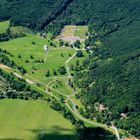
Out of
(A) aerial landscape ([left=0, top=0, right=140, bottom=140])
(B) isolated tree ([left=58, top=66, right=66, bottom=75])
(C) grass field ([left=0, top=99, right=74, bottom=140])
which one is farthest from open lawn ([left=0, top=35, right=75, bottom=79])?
(C) grass field ([left=0, top=99, right=74, bottom=140])

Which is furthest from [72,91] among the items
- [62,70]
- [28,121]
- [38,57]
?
[38,57]

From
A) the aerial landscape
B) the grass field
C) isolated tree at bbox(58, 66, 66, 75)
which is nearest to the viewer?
the grass field

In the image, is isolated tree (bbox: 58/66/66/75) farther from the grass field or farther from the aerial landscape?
the grass field

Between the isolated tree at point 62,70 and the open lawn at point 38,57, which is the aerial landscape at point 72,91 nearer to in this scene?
the open lawn at point 38,57

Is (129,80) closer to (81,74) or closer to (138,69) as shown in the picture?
(138,69)

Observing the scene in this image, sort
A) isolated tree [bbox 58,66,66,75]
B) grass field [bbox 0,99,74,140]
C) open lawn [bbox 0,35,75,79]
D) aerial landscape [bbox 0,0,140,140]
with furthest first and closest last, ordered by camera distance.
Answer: open lawn [bbox 0,35,75,79]
isolated tree [bbox 58,66,66,75]
aerial landscape [bbox 0,0,140,140]
grass field [bbox 0,99,74,140]

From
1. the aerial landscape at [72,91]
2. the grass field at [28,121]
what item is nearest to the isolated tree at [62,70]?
the aerial landscape at [72,91]

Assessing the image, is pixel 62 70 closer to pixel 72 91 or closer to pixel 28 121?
pixel 72 91

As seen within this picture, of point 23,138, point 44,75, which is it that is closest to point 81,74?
point 44,75

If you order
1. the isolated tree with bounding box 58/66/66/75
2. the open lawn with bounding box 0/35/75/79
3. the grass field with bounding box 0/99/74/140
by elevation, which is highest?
the open lawn with bounding box 0/35/75/79
